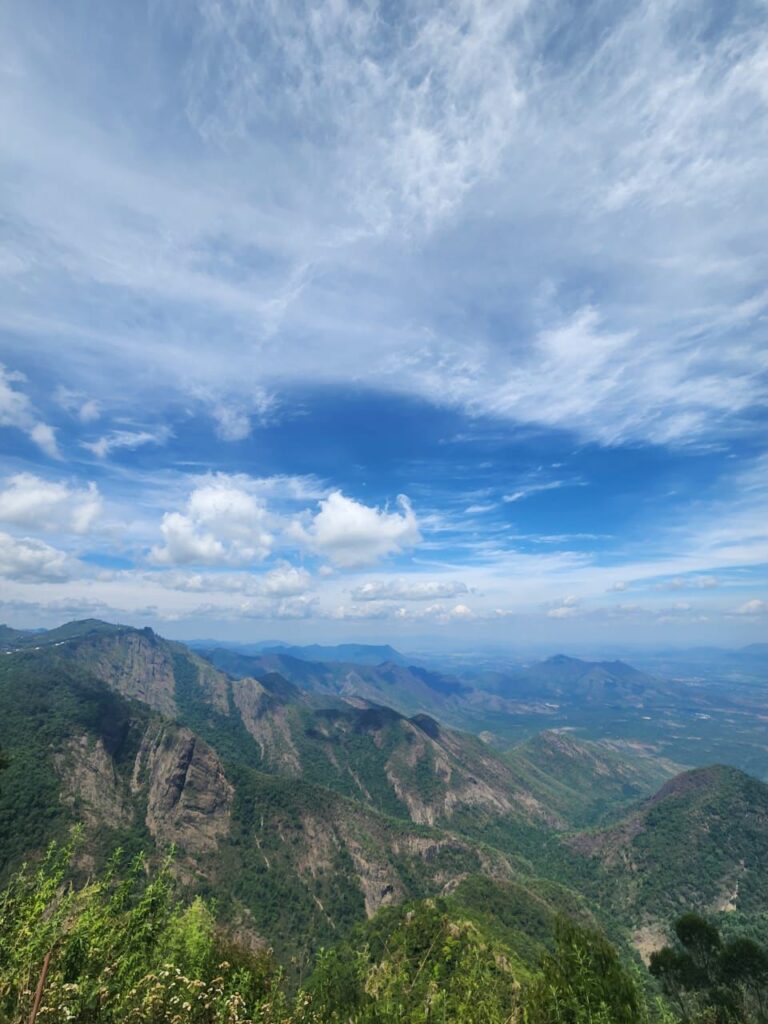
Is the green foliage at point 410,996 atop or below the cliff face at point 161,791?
atop

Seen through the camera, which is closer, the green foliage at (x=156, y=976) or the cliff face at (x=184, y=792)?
the green foliage at (x=156, y=976)

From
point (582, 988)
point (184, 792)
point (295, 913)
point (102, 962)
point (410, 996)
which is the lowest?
point (295, 913)

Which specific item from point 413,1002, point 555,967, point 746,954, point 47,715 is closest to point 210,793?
point 47,715

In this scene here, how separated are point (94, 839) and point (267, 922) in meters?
57.6

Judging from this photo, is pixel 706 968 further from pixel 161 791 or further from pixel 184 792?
pixel 161 791

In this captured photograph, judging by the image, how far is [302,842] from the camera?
17938 centimetres

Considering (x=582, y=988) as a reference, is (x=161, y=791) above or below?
below

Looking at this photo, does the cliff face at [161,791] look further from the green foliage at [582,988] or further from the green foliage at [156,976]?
the green foliage at [156,976]

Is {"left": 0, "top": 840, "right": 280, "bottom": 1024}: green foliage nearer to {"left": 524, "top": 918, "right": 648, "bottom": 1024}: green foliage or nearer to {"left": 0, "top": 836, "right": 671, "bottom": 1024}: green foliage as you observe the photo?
{"left": 0, "top": 836, "right": 671, "bottom": 1024}: green foliage

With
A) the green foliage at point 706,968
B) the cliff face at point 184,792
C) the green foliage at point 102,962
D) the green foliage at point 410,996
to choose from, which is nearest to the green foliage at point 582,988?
the green foliage at point 410,996

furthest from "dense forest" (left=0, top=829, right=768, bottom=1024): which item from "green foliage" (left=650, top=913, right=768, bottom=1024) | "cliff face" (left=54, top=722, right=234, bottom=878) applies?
"cliff face" (left=54, top=722, right=234, bottom=878)

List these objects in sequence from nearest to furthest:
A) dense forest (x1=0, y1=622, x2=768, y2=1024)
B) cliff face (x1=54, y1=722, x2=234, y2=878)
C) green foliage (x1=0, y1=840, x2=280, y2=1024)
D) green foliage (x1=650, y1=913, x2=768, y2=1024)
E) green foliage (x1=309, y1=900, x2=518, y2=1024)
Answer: green foliage (x1=0, y1=840, x2=280, y2=1024), dense forest (x1=0, y1=622, x2=768, y2=1024), green foliage (x1=309, y1=900, x2=518, y2=1024), green foliage (x1=650, y1=913, x2=768, y2=1024), cliff face (x1=54, y1=722, x2=234, y2=878)

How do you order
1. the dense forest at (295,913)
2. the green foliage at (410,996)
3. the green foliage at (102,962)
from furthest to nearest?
the green foliage at (410,996)
the dense forest at (295,913)
the green foliage at (102,962)

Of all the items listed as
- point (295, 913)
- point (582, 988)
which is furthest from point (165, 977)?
point (295, 913)
